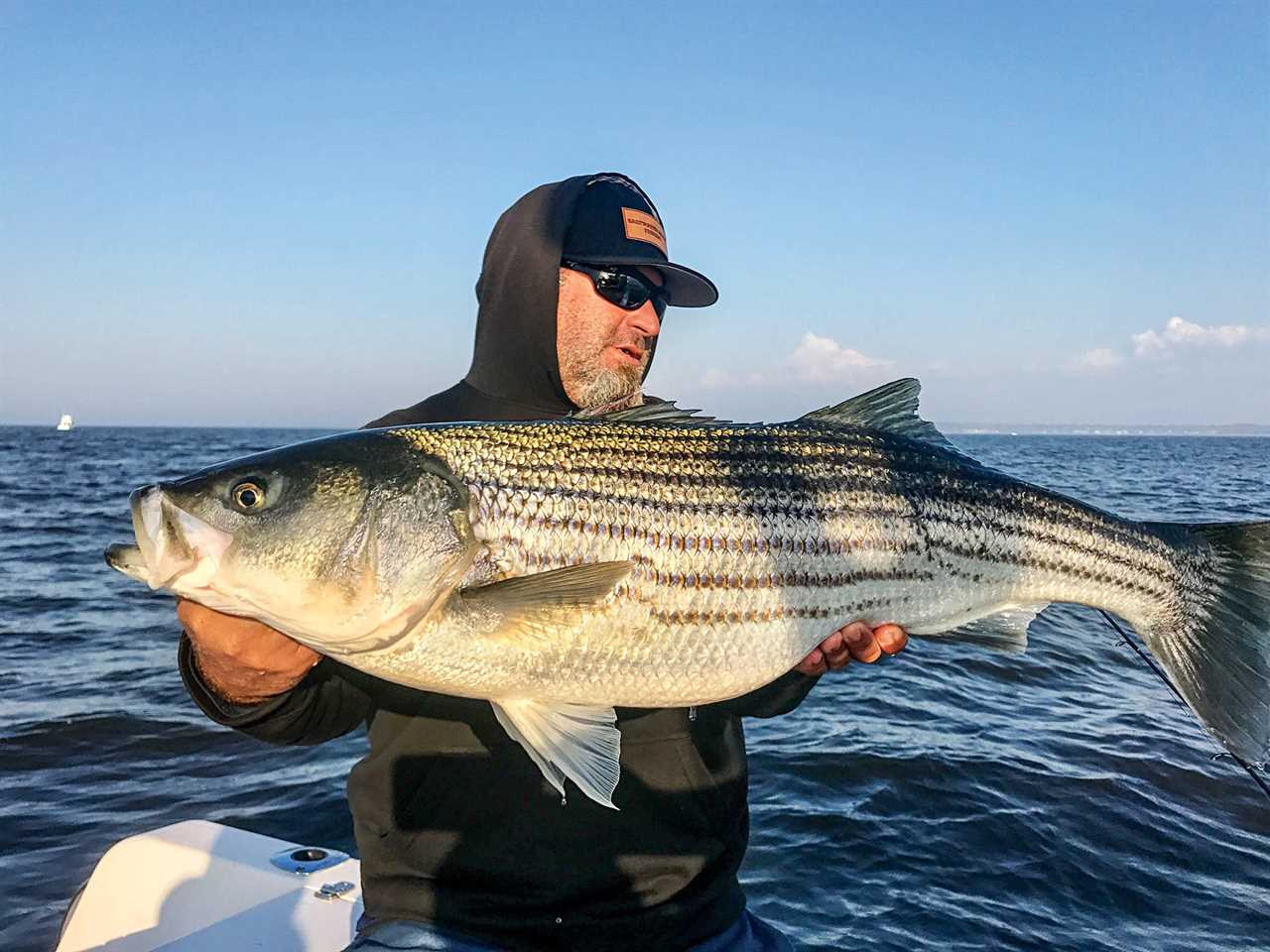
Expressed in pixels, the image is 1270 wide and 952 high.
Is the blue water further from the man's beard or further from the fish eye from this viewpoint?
the fish eye

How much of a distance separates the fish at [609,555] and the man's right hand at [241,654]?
81mm

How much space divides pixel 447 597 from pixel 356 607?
12.3 inches

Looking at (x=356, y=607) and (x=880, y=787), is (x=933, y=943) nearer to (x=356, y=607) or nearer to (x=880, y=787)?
(x=880, y=787)

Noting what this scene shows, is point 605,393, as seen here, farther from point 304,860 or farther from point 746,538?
point 304,860

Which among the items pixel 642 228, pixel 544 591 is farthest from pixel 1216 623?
pixel 642 228

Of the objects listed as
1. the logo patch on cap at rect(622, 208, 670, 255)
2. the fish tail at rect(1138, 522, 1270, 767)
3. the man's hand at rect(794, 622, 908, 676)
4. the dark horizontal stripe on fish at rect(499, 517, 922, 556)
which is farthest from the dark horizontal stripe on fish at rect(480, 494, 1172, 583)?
the logo patch on cap at rect(622, 208, 670, 255)

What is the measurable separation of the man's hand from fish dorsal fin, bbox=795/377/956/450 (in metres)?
0.94

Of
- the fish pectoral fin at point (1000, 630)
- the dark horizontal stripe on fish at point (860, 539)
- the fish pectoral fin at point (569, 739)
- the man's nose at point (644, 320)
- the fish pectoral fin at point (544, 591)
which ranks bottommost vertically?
the fish pectoral fin at point (569, 739)

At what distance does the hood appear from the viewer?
4.65 m

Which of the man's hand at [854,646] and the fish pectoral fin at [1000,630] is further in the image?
the fish pectoral fin at [1000,630]

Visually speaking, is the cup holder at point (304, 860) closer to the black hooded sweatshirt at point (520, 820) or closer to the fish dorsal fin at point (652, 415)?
the black hooded sweatshirt at point (520, 820)

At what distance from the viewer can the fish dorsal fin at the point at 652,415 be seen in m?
3.68

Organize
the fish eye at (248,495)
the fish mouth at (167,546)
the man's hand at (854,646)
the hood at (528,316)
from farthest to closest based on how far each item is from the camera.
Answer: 1. the hood at (528,316)
2. the man's hand at (854,646)
3. the fish eye at (248,495)
4. the fish mouth at (167,546)

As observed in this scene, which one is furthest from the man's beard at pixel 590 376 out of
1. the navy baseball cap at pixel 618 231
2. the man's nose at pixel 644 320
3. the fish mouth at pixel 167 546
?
the fish mouth at pixel 167 546
